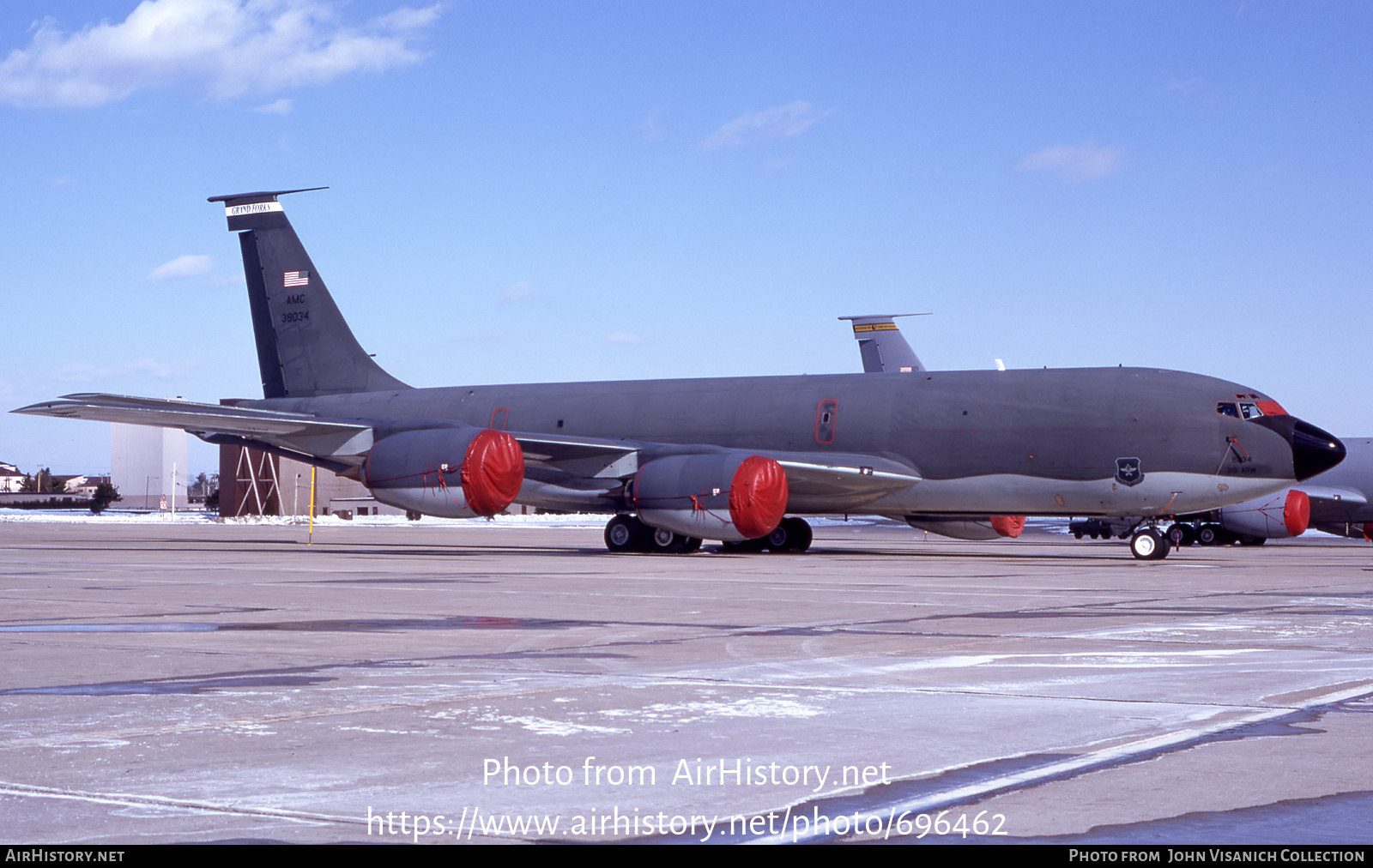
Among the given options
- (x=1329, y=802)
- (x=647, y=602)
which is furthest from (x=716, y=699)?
(x=647, y=602)

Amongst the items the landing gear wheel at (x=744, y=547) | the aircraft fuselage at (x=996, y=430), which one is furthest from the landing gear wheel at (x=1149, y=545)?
the landing gear wheel at (x=744, y=547)

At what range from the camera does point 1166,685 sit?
6.38 meters

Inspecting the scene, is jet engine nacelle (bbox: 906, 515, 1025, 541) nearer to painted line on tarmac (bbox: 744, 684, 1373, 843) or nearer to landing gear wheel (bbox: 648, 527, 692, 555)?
landing gear wheel (bbox: 648, 527, 692, 555)

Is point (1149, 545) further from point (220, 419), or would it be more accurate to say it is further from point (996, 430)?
point (220, 419)

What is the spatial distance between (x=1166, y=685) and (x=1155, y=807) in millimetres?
2737

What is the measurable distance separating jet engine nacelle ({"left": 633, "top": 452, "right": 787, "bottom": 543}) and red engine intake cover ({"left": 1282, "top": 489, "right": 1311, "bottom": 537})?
1709cm

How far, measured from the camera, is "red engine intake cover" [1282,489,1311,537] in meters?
34.6

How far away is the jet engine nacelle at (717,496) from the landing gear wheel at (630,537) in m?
1.52

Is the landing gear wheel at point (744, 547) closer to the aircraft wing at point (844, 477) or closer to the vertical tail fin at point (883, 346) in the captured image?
the aircraft wing at point (844, 477)

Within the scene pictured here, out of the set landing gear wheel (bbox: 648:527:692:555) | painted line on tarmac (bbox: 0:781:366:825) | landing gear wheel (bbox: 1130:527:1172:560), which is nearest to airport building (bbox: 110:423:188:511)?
landing gear wheel (bbox: 648:527:692:555)

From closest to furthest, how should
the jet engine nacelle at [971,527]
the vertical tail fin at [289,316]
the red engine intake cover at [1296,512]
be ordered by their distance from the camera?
1. the jet engine nacelle at [971,527]
2. the vertical tail fin at [289,316]
3. the red engine intake cover at [1296,512]

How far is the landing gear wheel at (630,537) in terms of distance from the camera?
25.6 m

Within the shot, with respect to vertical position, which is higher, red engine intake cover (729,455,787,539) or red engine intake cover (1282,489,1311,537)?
red engine intake cover (729,455,787,539)

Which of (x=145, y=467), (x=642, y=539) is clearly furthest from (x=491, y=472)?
(x=145, y=467)
